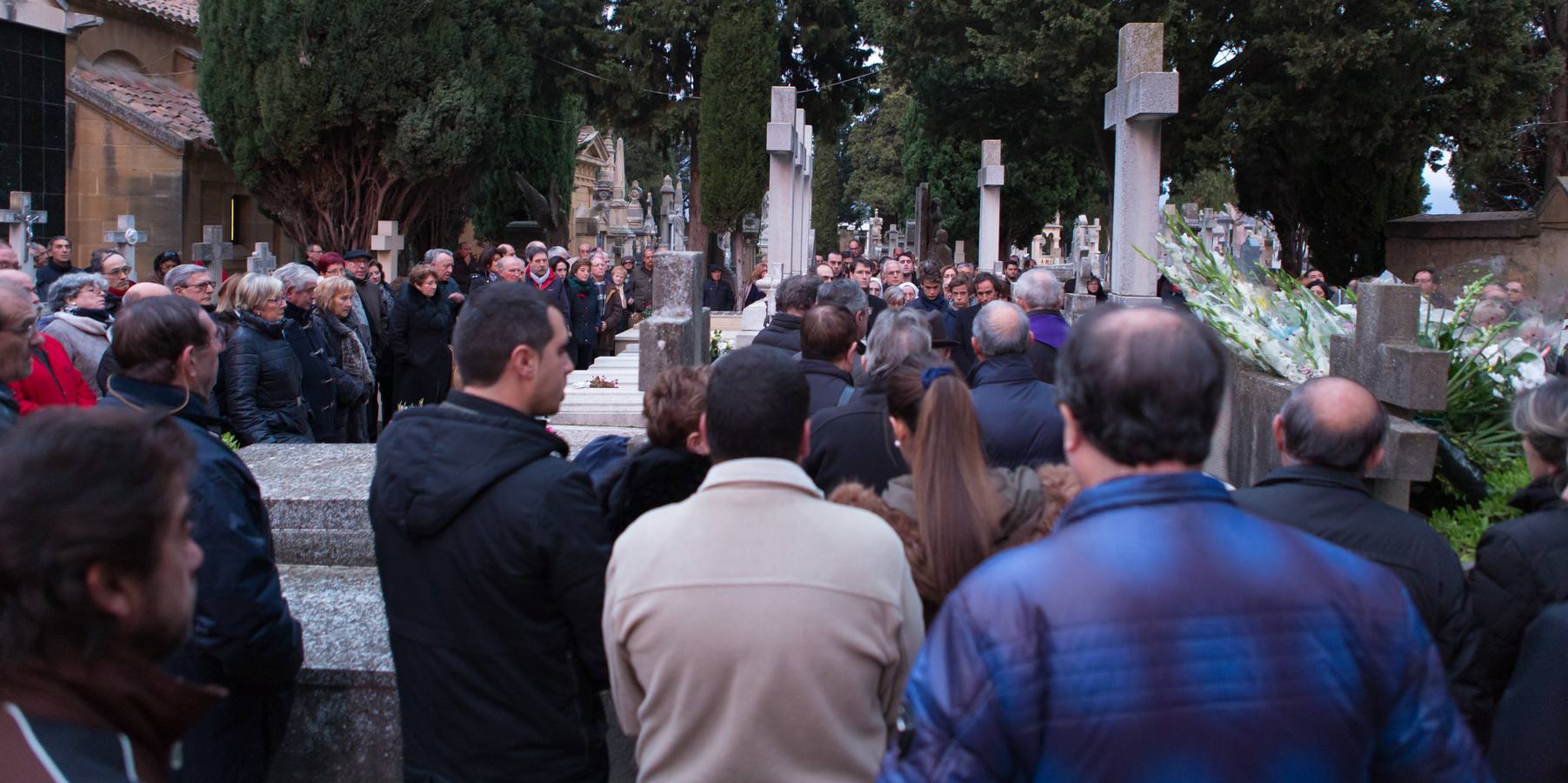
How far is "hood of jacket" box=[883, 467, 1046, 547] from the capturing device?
299cm

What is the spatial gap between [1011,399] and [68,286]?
5582mm

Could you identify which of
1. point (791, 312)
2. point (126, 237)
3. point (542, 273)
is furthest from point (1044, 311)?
point (126, 237)

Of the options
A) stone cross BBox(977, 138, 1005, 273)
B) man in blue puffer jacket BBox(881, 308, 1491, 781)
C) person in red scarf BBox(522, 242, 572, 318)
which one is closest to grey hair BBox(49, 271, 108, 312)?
person in red scarf BBox(522, 242, 572, 318)

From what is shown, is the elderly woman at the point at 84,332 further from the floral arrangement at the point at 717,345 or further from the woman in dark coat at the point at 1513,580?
the woman in dark coat at the point at 1513,580

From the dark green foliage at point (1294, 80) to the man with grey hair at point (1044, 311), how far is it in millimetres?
13114

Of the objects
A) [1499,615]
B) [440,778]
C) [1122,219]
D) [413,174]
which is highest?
[413,174]

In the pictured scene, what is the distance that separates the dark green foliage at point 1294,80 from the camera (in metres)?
18.9

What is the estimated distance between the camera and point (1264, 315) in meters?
6.44

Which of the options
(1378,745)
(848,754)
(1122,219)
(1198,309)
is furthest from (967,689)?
(1122,219)

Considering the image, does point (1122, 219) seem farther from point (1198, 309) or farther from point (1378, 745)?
point (1378, 745)

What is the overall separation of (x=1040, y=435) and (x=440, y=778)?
2.60 meters

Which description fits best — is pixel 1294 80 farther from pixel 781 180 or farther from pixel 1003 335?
pixel 1003 335

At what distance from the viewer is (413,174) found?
22953mm

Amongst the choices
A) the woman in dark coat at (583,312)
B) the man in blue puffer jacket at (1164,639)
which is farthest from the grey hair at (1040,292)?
the woman in dark coat at (583,312)
